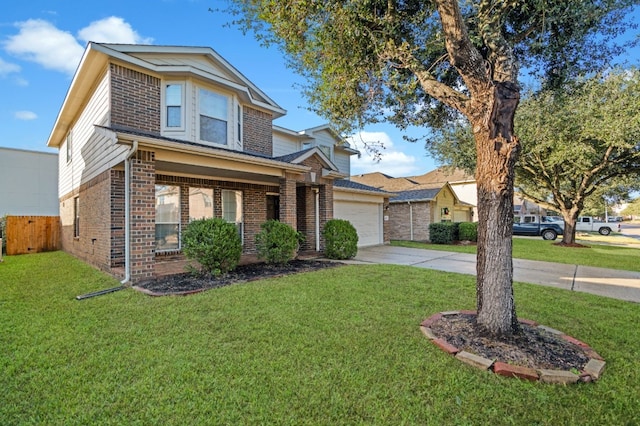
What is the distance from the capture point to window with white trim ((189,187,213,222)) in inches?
381

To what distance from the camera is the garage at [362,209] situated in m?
14.3

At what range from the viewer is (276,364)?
309 cm

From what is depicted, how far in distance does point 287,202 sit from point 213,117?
368cm

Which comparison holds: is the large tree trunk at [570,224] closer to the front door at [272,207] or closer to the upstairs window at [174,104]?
the front door at [272,207]

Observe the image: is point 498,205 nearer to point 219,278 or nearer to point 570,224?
point 219,278

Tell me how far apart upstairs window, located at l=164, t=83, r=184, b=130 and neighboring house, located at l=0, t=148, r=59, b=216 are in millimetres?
12094

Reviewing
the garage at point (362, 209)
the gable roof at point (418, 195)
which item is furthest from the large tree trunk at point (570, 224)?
the garage at point (362, 209)

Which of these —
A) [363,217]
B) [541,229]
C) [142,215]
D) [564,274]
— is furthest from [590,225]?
[142,215]

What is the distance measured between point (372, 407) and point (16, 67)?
17.0m

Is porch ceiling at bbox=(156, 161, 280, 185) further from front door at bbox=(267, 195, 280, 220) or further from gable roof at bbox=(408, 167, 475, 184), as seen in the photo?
gable roof at bbox=(408, 167, 475, 184)

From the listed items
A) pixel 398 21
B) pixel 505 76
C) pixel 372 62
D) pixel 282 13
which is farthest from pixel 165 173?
pixel 505 76

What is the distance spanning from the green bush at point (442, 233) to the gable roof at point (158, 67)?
11.3 meters

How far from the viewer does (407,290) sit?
6.09 meters

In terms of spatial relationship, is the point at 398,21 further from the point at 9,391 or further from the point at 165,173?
the point at 165,173
